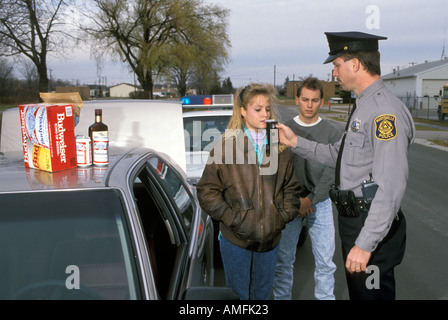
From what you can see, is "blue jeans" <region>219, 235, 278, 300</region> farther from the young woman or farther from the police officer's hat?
the police officer's hat

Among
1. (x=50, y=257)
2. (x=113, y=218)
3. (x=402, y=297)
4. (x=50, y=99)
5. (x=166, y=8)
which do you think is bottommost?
(x=402, y=297)

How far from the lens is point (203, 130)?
19.7 ft

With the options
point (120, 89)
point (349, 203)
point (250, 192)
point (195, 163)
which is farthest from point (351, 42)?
point (120, 89)

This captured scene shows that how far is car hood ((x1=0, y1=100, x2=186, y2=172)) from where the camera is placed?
144 inches

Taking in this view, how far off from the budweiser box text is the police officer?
1479 millimetres

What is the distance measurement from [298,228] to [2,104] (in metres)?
53.5

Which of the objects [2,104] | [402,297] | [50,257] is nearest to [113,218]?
[50,257]

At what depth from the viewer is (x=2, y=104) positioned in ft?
166

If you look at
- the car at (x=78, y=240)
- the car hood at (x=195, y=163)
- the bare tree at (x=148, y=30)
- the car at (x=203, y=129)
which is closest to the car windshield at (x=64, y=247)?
the car at (x=78, y=240)

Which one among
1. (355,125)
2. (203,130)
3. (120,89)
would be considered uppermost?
(120,89)

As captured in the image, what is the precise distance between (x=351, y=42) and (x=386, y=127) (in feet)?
1.76

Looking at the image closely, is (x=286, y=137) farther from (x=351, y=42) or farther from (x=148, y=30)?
(x=148, y=30)

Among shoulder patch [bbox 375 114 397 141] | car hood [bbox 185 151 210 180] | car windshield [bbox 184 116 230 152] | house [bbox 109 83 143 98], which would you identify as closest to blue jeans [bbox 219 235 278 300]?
shoulder patch [bbox 375 114 397 141]
